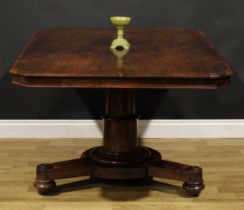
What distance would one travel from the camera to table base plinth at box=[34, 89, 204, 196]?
8.73 ft

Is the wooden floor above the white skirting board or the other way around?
the other way around

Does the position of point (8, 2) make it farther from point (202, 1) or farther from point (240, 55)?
point (240, 55)

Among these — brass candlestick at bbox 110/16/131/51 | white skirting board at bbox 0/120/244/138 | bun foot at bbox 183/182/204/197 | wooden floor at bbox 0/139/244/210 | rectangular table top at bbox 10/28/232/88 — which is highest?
brass candlestick at bbox 110/16/131/51

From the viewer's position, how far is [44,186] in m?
2.67

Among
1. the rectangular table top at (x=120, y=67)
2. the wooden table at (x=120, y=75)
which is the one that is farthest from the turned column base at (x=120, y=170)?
the rectangular table top at (x=120, y=67)

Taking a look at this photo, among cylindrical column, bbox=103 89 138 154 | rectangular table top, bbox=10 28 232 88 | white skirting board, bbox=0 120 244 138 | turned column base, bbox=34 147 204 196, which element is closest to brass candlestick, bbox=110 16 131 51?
rectangular table top, bbox=10 28 232 88

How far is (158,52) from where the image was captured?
2.40 m

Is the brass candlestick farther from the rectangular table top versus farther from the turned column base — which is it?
the turned column base

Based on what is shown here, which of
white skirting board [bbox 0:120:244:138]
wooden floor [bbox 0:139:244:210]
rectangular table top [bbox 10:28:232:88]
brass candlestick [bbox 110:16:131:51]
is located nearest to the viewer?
rectangular table top [bbox 10:28:232:88]

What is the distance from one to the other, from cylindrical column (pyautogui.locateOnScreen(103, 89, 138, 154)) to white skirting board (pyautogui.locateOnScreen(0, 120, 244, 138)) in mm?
747

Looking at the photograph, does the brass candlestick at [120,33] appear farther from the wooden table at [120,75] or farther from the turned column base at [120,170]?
the turned column base at [120,170]

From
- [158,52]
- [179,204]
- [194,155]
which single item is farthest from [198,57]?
[194,155]

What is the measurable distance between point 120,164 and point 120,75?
0.77 metres

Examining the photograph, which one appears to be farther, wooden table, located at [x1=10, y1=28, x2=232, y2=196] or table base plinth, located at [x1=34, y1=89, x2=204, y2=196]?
table base plinth, located at [x1=34, y1=89, x2=204, y2=196]
